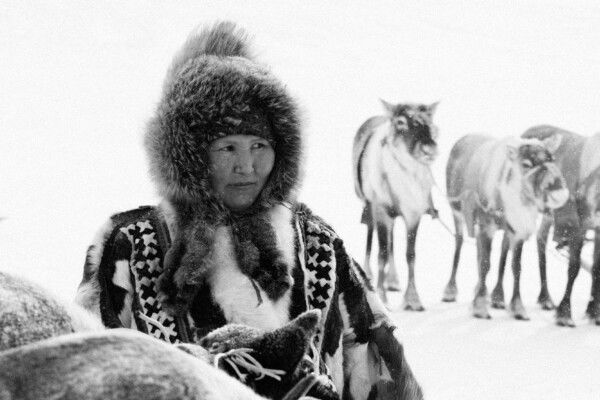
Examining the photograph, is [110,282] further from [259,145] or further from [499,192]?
[499,192]

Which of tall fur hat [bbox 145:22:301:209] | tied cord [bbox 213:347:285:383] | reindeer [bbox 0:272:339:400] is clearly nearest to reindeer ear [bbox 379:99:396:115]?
tall fur hat [bbox 145:22:301:209]

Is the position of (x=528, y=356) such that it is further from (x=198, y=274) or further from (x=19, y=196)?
(x=198, y=274)

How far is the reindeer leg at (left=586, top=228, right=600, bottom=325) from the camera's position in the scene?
3.18 m

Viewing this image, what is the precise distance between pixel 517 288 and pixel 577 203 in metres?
0.45

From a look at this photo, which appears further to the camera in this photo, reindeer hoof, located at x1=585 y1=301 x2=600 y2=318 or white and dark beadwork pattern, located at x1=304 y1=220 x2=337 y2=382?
reindeer hoof, located at x1=585 y1=301 x2=600 y2=318

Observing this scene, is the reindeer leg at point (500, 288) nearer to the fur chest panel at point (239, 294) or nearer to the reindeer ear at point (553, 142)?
the reindeer ear at point (553, 142)

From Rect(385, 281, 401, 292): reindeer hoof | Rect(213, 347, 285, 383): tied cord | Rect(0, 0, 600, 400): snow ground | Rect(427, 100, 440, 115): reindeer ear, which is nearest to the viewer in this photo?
Rect(213, 347, 285, 383): tied cord

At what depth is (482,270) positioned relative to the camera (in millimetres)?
3447

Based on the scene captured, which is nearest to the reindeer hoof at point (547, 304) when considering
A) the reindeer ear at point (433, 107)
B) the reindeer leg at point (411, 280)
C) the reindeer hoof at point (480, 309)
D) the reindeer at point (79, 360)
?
the reindeer hoof at point (480, 309)

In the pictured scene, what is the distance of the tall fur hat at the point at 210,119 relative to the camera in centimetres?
116

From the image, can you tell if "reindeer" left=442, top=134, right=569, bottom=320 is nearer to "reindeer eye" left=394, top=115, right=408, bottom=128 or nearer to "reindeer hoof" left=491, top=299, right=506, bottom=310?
"reindeer hoof" left=491, top=299, right=506, bottom=310

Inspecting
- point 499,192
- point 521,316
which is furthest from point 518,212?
point 521,316

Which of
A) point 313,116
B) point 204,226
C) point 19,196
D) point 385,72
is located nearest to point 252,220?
point 204,226

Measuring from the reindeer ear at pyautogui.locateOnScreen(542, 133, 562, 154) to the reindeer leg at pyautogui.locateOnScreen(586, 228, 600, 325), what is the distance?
0.38m
